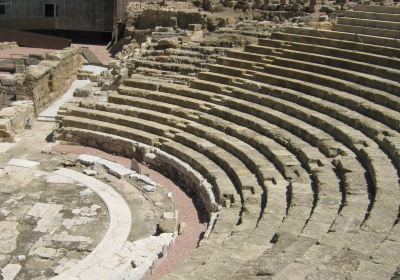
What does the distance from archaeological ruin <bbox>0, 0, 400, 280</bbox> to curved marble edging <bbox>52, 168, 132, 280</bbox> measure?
36mm

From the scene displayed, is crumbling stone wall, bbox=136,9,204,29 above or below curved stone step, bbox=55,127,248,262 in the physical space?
above

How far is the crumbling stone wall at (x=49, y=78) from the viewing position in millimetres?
17672

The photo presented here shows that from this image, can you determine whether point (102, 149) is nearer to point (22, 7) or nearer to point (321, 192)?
point (321, 192)

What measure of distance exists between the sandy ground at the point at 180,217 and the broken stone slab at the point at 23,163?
121cm

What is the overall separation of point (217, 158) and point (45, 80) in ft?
26.3

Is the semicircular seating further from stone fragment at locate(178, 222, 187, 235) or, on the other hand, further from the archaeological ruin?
stone fragment at locate(178, 222, 187, 235)

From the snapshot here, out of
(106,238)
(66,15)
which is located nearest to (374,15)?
(106,238)

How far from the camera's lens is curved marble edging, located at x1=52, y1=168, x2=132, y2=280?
9065mm

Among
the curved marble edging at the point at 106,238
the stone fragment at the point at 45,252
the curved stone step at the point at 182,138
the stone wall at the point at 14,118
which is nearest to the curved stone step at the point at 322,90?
the curved stone step at the point at 182,138

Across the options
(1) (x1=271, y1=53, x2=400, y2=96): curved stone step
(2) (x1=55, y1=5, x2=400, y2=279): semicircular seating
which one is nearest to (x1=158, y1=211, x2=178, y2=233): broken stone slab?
(2) (x1=55, y1=5, x2=400, y2=279): semicircular seating

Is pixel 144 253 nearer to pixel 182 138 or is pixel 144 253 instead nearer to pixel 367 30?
pixel 182 138

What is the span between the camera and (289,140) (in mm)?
12766

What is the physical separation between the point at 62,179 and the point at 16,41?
22404 millimetres

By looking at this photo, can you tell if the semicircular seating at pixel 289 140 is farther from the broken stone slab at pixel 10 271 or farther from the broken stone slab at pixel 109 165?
the broken stone slab at pixel 10 271
